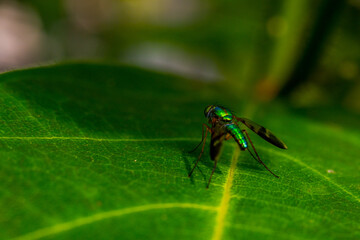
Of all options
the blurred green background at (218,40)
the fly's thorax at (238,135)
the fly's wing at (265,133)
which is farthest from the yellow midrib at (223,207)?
the blurred green background at (218,40)

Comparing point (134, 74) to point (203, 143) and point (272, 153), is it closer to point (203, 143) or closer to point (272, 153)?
point (203, 143)

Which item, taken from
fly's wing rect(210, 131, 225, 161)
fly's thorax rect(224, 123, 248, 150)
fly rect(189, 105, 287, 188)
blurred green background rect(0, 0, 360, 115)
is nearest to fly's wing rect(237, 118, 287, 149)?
fly rect(189, 105, 287, 188)

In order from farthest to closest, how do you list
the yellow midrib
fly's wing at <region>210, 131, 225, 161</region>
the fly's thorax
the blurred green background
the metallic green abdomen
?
1. the blurred green background
2. the metallic green abdomen
3. the fly's thorax
4. fly's wing at <region>210, 131, 225, 161</region>
5. the yellow midrib

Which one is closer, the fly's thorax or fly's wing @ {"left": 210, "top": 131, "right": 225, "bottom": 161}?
fly's wing @ {"left": 210, "top": 131, "right": 225, "bottom": 161}

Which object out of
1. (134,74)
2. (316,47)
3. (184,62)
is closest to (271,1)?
(316,47)

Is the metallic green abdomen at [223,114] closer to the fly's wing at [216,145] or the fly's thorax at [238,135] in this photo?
the fly's thorax at [238,135]

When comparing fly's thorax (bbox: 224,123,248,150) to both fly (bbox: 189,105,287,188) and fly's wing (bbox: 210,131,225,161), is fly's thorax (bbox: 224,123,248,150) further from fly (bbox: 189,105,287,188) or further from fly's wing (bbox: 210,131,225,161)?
fly's wing (bbox: 210,131,225,161)
